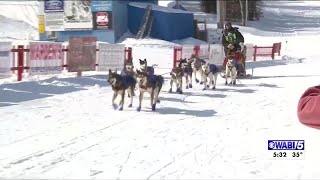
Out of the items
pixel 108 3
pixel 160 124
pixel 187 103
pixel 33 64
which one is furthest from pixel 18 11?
pixel 160 124

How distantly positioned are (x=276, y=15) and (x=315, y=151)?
56.1 metres

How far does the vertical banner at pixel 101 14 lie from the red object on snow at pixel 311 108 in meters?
26.2

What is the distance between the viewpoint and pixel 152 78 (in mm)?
9969

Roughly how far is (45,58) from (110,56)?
3083 mm

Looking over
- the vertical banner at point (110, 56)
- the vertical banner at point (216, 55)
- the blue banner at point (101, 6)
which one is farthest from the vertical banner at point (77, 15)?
the vertical banner at point (110, 56)

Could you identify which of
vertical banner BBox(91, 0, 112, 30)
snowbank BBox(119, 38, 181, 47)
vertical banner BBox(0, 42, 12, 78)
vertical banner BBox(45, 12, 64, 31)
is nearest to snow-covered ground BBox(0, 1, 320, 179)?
vertical banner BBox(0, 42, 12, 78)

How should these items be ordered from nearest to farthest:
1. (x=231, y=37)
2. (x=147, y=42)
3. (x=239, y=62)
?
(x=231, y=37) < (x=239, y=62) < (x=147, y=42)

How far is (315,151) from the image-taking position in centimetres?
636

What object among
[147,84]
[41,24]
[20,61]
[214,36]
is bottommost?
[147,84]

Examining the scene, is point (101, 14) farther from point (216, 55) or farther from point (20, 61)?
point (20, 61)

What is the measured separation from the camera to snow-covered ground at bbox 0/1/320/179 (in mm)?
5801

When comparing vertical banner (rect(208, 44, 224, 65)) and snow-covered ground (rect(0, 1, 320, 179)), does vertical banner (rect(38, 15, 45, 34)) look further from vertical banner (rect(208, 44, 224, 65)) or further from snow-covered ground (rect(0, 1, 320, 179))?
snow-covered ground (rect(0, 1, 320, 179))

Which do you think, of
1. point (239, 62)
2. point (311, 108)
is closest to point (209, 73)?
point (239, 62)

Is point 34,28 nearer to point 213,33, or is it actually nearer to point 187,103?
point 213,33
